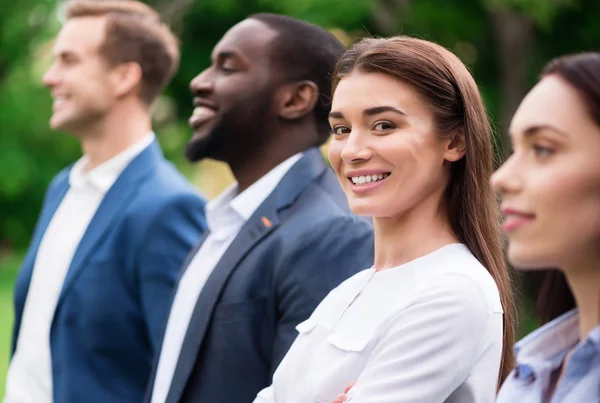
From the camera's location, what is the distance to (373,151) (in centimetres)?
242

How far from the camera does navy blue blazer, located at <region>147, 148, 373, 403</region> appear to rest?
293 centimetres

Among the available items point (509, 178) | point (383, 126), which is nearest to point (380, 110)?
point (383, 126)

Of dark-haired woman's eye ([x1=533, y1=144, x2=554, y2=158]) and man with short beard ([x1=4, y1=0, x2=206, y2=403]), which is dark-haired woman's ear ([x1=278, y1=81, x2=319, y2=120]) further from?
dark-haired woman's eye ([x1=533, y1=144, x2=554, y2=158])

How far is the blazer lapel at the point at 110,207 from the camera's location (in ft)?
13.1

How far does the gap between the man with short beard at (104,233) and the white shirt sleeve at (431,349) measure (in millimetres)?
Answer: 1763

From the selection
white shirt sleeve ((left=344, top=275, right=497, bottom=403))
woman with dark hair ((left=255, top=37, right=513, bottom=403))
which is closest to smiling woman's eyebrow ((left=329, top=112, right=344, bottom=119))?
woman with dark hair ((left=255, top=37, right=513, bottom=403))

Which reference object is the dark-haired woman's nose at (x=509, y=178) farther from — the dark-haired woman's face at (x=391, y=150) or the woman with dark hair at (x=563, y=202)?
the dark-haired woman's face at (x=391, y=150)

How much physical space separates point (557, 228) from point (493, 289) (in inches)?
24.8

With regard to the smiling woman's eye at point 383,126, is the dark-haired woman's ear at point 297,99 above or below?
below

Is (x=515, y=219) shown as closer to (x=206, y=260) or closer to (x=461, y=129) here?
(x=461, y=129)

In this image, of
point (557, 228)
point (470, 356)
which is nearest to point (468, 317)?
point (470, 356)

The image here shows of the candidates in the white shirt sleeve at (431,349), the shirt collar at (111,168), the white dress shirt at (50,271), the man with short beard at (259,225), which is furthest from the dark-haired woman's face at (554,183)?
the shirt collar at (111,168)

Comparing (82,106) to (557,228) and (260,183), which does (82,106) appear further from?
(557,228)

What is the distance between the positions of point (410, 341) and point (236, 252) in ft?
3.35
